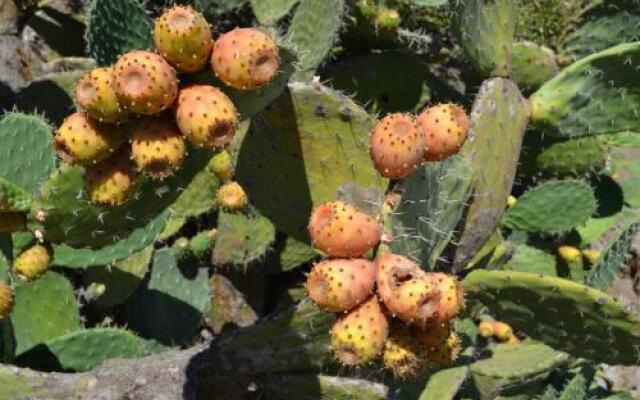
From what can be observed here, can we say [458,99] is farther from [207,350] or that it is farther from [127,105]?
[127,105]

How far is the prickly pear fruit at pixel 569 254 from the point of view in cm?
349

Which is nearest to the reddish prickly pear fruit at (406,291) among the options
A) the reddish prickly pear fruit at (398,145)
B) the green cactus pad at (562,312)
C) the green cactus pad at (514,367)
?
the reddish prickly pear fruit at (398,145)

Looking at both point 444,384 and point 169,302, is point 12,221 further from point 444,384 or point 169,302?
point 444,384

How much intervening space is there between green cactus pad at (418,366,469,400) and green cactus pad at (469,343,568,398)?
230 millimetres

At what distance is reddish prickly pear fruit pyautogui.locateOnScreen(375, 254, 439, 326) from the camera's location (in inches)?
58.7

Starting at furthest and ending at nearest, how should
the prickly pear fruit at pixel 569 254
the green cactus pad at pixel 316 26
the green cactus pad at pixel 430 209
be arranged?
the prickly pear fruit at pixel 569 254
the green cactus pad at pixel 316 26
the green cactus pad at pixel 430 209

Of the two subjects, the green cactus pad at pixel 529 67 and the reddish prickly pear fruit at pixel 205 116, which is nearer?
the reddish prickly pear fruit at pixel 205 116

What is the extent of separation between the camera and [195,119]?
1455 mm

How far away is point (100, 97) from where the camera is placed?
4.85 feet

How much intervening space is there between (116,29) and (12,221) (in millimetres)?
517

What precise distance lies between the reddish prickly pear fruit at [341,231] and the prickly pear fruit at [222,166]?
125 centimetres

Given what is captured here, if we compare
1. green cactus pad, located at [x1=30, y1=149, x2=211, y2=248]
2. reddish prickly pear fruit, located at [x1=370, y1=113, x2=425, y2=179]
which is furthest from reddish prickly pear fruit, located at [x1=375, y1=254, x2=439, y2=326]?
green cactus pad, located at [x1=30, y1=149, x2=211, y2=248]

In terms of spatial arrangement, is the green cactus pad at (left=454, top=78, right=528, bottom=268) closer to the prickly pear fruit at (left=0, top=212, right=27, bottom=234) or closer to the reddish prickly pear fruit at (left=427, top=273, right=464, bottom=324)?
the reddish prickly pear fruit at (left=427, top=273, right=464, bottom=324)

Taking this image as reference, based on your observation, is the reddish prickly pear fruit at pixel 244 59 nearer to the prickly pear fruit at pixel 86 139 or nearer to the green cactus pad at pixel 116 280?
the prickly pear fruit at pixel 86 139
